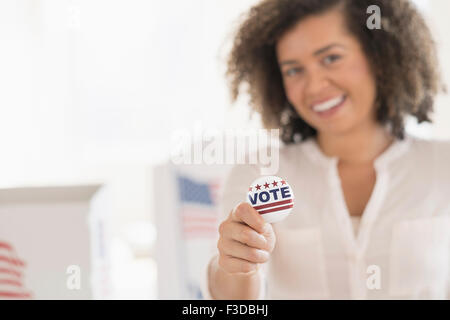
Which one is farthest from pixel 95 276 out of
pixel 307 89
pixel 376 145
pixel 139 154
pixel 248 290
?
pixel 139 154

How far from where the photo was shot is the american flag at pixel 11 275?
0.42 meters

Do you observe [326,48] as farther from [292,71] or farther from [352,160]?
[352,160]

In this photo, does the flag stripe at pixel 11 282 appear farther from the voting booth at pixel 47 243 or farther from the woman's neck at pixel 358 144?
the woman's neck at pixel 358 144

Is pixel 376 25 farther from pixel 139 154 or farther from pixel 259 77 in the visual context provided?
pixel 139 154

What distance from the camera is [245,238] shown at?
0.35 m

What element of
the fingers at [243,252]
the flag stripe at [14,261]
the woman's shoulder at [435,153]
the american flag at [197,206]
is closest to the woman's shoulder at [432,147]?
the woman's shoulder at [435,153]

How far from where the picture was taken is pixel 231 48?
739mm

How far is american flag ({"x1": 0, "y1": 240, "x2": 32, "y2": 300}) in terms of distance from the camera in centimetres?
42

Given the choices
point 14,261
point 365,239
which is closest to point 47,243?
point 14,261

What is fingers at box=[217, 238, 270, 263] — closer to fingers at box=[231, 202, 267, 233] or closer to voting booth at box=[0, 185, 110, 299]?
fingers at box=[231, 202, 267, 233]

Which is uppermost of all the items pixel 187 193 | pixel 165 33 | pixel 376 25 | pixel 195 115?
pixel 165 33

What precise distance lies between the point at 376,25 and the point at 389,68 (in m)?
0.08

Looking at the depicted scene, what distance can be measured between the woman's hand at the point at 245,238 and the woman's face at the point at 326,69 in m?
0.27
